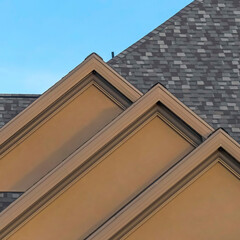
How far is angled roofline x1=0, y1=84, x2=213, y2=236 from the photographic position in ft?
46.5

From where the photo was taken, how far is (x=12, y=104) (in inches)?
829

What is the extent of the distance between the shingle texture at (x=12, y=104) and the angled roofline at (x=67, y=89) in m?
3.24

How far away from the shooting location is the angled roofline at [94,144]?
558 inches

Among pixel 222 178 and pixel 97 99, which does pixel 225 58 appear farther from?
pixel 222 178

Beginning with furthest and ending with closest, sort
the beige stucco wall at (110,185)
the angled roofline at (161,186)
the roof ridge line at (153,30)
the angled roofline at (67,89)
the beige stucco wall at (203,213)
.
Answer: the roof ridge line at (153,30), the angled roofline at (67,89), the beige stucco wall at (110,185), the beige stucco wall at (203,213), the angled roofline at (161,186)

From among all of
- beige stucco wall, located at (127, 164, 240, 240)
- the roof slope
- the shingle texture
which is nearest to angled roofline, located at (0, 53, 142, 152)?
the shingle texture

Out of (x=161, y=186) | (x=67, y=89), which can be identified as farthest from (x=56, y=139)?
(x=161, y=186)

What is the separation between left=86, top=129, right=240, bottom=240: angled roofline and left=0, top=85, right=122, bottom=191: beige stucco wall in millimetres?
3644

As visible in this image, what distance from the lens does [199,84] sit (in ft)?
69.0

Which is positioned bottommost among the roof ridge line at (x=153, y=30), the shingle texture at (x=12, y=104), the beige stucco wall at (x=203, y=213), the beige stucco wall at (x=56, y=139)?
the beige stucco wall at (x=203, y=213)

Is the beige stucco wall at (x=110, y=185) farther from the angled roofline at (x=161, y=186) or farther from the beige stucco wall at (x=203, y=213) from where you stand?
the beige stucco wall at (x=203, y=213)

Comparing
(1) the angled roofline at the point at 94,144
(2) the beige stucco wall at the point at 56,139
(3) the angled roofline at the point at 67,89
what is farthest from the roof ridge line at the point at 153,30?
(1) the angled roofline at the point at 94,144

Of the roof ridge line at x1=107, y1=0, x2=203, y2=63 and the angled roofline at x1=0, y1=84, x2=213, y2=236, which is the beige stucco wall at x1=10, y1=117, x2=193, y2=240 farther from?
the roof ridge line at x1=107, y1=0, x2=203, y2=63

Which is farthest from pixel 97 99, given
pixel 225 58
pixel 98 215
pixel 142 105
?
pixel 225 58
